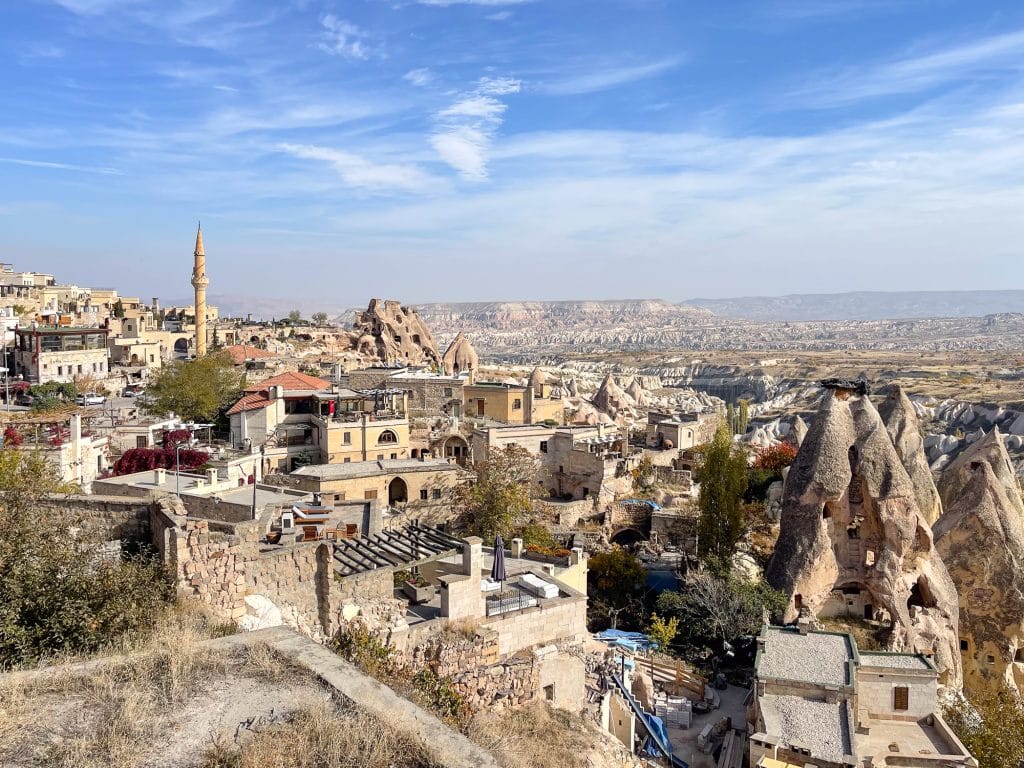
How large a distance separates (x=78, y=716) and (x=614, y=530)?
82.2 feet

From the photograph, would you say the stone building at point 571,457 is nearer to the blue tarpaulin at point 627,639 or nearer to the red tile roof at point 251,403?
the red tile roof at point 251,403

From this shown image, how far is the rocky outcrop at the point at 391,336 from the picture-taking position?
225 ft

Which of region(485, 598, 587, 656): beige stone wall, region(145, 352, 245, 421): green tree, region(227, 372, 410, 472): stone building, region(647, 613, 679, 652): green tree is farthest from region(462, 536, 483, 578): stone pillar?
region(145, 352, 245, 421): green tree

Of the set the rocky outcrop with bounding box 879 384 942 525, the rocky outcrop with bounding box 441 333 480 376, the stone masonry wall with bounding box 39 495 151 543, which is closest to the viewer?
the stone masonry wall with bounding box 39 495 151 543

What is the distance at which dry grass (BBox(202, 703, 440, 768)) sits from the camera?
5043 mm

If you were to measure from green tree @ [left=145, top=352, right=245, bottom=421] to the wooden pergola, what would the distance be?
20.1 metres

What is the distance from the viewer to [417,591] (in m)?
12.7

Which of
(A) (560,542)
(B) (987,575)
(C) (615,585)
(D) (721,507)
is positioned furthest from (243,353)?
(B) (987,575)

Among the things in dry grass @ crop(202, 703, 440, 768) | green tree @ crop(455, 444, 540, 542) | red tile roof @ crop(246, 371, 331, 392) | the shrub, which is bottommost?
green tree @ crop(455, 444, 540, 542)

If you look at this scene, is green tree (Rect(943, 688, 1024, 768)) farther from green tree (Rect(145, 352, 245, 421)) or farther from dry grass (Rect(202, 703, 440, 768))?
green tree (Rect(145, 352, 245, 421))

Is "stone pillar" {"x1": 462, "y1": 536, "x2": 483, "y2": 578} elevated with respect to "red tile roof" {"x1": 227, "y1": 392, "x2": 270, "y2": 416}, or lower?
lower

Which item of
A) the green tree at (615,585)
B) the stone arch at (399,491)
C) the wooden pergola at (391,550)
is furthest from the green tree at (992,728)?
the stone arch at (399,491)

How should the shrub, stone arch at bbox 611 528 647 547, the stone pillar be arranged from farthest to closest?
stone arch at bbox 611 528 647 547
the shrub
the stone pillar

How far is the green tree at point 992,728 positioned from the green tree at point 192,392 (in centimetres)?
2907
